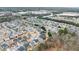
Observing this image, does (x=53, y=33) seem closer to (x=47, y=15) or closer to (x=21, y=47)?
(x=47, y=15)

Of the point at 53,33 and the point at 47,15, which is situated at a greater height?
the point at 47,15

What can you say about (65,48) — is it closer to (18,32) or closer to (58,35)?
(58,35)

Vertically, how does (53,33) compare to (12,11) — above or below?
below
